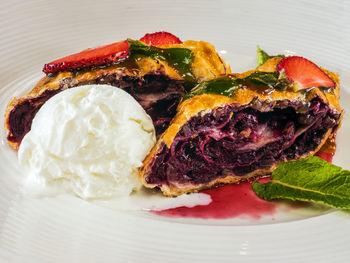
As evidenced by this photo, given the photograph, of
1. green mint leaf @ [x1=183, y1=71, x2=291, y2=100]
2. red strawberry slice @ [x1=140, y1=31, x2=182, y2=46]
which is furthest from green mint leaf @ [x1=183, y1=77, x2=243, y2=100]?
red strawberry slice @ [x1=140, y1=31, x2=182, y2=46]

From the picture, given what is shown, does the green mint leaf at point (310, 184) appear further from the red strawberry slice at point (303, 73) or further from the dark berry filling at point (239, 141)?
the red strawberry slice at point (303, 73)

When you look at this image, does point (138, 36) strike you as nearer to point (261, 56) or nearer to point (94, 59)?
point (261, 56)

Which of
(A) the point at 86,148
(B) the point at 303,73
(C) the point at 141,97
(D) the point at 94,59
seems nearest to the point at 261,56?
(B) the point at 303,73

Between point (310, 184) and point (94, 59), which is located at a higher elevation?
point (94, 59)

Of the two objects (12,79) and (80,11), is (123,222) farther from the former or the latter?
(80,11)

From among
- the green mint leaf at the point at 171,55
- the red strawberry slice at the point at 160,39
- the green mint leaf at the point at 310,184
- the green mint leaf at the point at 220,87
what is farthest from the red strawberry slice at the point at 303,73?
the red strawberry slice at the point at 160,39
